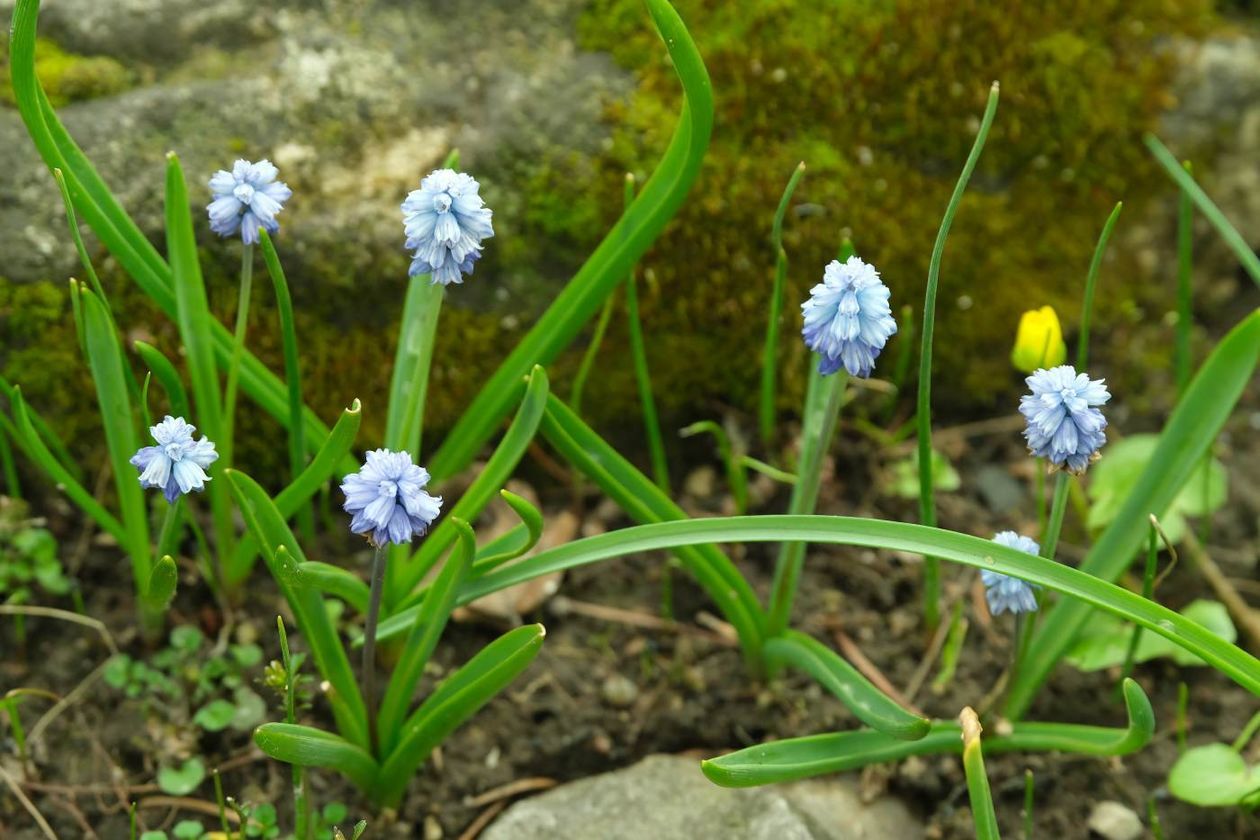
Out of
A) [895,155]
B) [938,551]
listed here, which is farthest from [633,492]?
[895,155]

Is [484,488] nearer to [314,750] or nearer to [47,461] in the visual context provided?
[314,750]

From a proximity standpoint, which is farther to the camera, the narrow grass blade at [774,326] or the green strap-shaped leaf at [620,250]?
the narrow grass blade at [774,326]

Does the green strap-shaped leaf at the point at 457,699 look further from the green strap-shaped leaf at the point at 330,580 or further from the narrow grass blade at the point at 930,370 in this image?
the narrow grass blade at the point at 930,370

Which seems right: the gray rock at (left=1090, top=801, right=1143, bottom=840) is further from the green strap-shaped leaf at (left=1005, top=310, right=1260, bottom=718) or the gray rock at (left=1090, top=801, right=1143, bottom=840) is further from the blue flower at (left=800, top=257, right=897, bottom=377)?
the blue flower at (left=800, top=257, right=897, bottom=377)

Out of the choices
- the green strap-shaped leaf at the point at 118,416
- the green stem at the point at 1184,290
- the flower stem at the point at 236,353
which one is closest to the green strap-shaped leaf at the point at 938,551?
the flower stem at the point at 236,353

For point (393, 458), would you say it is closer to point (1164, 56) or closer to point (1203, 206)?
point (1203, 206)

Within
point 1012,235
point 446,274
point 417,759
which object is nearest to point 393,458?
point 446,274

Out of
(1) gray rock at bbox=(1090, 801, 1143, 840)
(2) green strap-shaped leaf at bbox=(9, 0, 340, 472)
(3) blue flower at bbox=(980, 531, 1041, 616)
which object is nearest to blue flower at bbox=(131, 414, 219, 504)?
(2) green strap-shaped leaf at bbox=(9, 0, 340, 472)
